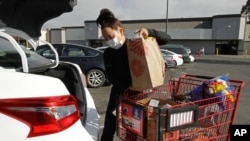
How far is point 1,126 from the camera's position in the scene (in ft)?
5.26

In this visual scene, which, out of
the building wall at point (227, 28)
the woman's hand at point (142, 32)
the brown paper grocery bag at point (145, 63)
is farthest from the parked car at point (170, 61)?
the building wall at point (227, 28)

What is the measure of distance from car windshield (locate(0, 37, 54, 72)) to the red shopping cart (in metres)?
0.84

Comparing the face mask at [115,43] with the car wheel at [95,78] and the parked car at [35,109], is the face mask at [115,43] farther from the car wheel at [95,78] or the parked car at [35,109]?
the car wheel at [95,78]

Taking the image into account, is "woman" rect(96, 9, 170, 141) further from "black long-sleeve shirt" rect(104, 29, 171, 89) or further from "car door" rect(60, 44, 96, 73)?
"car door" rect(60, 44, 96, 73)

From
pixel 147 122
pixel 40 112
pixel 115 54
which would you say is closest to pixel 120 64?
pixel 115 54

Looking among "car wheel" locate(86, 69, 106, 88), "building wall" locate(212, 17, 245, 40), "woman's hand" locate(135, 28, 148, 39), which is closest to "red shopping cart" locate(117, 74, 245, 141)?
"woman's hand" locate(135, 28, 148, 39)

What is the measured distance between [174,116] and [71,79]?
125 centimetres

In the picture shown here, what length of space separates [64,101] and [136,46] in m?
0.92

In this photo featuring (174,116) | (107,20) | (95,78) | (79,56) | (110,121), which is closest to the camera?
(174,116)

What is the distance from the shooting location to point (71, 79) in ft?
9.54

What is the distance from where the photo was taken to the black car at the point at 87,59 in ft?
29.1

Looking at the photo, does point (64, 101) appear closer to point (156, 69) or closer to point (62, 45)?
point (156, 69)

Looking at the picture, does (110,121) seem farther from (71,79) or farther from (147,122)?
(147,122)

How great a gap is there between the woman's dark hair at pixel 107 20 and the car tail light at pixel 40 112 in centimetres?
116
